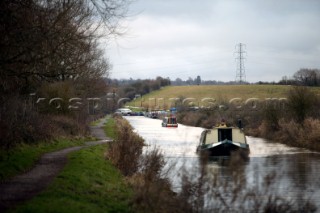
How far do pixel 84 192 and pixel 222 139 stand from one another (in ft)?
83.1

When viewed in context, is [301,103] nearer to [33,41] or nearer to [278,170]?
[278,170]

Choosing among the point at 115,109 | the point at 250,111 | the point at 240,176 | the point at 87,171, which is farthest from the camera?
the point at 115,109

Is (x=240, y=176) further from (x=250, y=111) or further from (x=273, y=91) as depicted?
(x=273, y=91)

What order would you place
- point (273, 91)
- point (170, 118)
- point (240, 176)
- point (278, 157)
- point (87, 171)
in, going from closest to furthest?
point (240, 176), point (87, 171), point (278, 157), point (170, 118), point (273, 91)

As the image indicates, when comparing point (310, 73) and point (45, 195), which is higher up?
point (310, 73)

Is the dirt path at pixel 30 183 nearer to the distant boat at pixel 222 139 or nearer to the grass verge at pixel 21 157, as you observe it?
the grass verge at pixel 21 157

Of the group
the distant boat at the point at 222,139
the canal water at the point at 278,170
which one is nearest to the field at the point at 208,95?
the distant boat at the point at 222,139

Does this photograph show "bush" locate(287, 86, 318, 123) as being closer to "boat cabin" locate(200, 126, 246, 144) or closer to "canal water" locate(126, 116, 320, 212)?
"canal water" locate(126, 116, 320, 212)

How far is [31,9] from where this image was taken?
13.8m

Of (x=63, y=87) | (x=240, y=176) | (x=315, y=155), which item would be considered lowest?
(x=315, y=155)

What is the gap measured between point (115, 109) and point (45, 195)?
376 ft

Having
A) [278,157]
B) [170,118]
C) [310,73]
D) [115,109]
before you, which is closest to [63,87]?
[278,157]

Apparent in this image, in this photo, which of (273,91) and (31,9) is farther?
(273,91)

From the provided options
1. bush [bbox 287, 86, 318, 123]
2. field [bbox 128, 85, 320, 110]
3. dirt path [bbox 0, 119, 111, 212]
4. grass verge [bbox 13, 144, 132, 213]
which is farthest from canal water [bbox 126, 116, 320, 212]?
field [bbox 128, 85, 320, 110]
